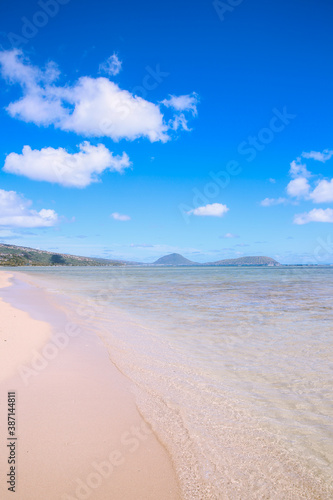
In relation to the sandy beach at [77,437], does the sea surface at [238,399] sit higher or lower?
lower

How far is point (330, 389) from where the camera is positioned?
224 inches

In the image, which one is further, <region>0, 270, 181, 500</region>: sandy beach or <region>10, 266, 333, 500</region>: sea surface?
<region>10, 266, 333, 500</region>: sea surface

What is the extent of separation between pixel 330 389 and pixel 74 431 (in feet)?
15.7

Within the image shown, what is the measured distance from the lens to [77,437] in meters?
3.83

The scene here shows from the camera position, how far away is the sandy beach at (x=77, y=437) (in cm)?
304

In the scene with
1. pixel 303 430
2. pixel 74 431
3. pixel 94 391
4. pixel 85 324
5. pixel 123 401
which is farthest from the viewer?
pixel 85 324

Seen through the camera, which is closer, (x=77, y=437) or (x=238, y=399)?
(x=77, y=437)

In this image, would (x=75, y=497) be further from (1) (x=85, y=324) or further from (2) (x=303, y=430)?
(1) (x=85, y=324)

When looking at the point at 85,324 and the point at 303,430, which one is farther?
the point at 85,324

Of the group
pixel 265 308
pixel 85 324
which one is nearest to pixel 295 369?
pixel 85 324

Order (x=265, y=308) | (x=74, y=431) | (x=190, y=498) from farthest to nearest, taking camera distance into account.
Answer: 1. (x=265, y=308)
2. (x=74, y=431)
3. (x=190, y=498)

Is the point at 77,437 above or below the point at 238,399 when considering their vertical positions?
above

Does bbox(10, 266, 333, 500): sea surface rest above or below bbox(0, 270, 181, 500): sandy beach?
below

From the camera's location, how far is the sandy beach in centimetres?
304
